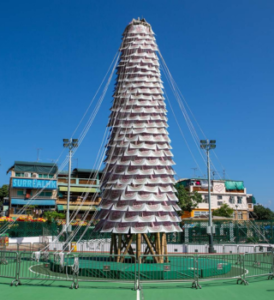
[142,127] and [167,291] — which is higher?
[142,127]

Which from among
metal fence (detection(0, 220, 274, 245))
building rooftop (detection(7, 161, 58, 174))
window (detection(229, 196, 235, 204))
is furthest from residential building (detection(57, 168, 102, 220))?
metal fence (detection(0, 220, 274, 245))

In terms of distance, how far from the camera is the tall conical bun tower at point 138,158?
1611 cm

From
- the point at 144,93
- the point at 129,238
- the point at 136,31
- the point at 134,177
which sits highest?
the point at 136,31

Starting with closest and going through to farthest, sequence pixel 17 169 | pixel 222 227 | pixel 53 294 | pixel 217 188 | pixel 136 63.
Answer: pixel 53 294
pixel 136 63
pixel 222 227
pixel 17 169
pixel 217 188

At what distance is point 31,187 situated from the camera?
6375 cm

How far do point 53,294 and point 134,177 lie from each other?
6725mm

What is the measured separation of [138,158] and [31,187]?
168 feet

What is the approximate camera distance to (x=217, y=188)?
7738 cm

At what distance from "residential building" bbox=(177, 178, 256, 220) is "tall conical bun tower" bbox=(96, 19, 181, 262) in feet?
190

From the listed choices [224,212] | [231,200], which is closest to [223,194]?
[231,200]

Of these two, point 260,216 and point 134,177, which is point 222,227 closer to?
point 134,177

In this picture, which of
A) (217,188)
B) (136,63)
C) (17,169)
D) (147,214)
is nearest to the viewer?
(147,214)

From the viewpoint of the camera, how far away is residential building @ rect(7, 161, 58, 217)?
208 ft

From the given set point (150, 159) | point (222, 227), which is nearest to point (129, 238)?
point (150, 159)
